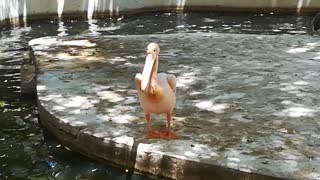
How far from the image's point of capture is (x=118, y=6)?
1280 centimetres

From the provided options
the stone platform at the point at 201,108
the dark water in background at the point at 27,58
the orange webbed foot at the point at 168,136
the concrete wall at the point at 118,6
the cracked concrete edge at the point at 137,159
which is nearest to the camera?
the cracked concrete edge at the point at 137,159

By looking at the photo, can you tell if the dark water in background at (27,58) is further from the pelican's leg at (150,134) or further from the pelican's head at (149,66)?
the pelican's head at (149,66)

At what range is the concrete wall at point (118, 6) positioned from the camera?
11.9 m

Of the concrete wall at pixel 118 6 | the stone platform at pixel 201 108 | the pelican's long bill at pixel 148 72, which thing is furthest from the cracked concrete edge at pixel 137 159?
the concrete wall at pixel 118 6

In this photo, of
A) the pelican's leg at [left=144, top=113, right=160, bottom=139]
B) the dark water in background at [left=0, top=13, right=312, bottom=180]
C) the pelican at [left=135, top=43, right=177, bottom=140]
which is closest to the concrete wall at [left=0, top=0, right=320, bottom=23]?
the dark water in background at [left=0, top=13, right=312, bottom=180]

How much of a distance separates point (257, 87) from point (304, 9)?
331 inches

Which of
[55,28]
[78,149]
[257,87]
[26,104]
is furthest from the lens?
[55,28]

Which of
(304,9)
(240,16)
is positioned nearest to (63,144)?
(240,16)

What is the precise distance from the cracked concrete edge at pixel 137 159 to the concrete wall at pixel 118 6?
312 inches

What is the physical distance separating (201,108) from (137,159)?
943mm

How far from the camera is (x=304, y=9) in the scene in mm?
12938

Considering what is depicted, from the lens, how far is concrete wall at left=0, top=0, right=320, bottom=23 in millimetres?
11889

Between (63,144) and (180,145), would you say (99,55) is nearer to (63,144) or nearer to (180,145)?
(63,144)

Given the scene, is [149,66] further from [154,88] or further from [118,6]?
[118,6]
